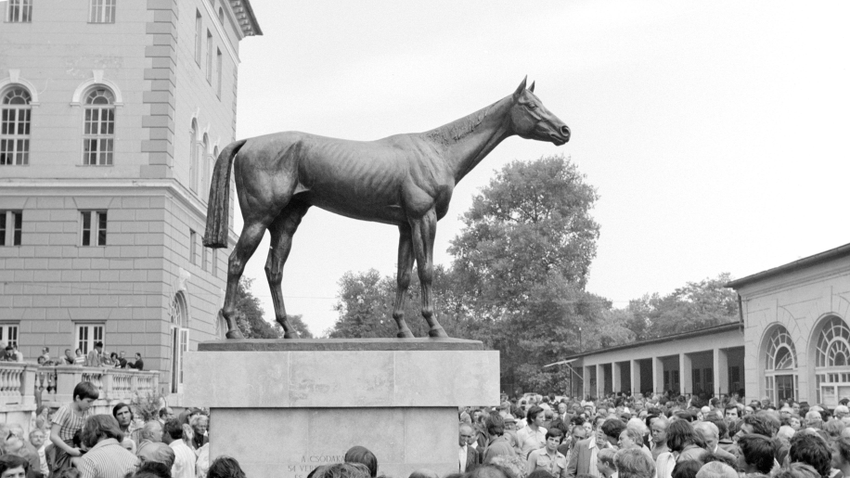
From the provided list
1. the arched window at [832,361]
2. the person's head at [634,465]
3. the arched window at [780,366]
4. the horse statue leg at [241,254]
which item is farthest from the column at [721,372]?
the person's head at [634,465]

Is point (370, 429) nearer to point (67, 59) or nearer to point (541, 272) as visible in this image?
point (67, 59)

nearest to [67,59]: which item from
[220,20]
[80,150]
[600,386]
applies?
[80,150]

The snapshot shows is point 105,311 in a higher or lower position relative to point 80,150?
lower

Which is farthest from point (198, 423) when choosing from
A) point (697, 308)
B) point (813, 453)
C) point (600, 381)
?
point (697, 308)

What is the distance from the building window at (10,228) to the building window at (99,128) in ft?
10.9

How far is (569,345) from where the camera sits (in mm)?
61031

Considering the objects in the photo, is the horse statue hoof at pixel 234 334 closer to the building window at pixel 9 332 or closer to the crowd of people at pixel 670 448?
the crowd of people at pixel 670 448

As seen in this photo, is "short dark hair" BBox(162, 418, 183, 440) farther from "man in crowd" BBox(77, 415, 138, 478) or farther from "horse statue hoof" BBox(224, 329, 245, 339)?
"man in crowd" BBox(77, 415, 138, 478)

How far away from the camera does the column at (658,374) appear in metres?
51.6

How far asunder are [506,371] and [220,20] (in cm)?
2924

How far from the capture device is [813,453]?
7.19 meters

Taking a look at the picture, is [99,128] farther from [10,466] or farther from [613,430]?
[10,466]

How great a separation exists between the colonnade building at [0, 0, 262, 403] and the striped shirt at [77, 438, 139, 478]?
30383mm

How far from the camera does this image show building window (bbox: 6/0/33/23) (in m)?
37.8
